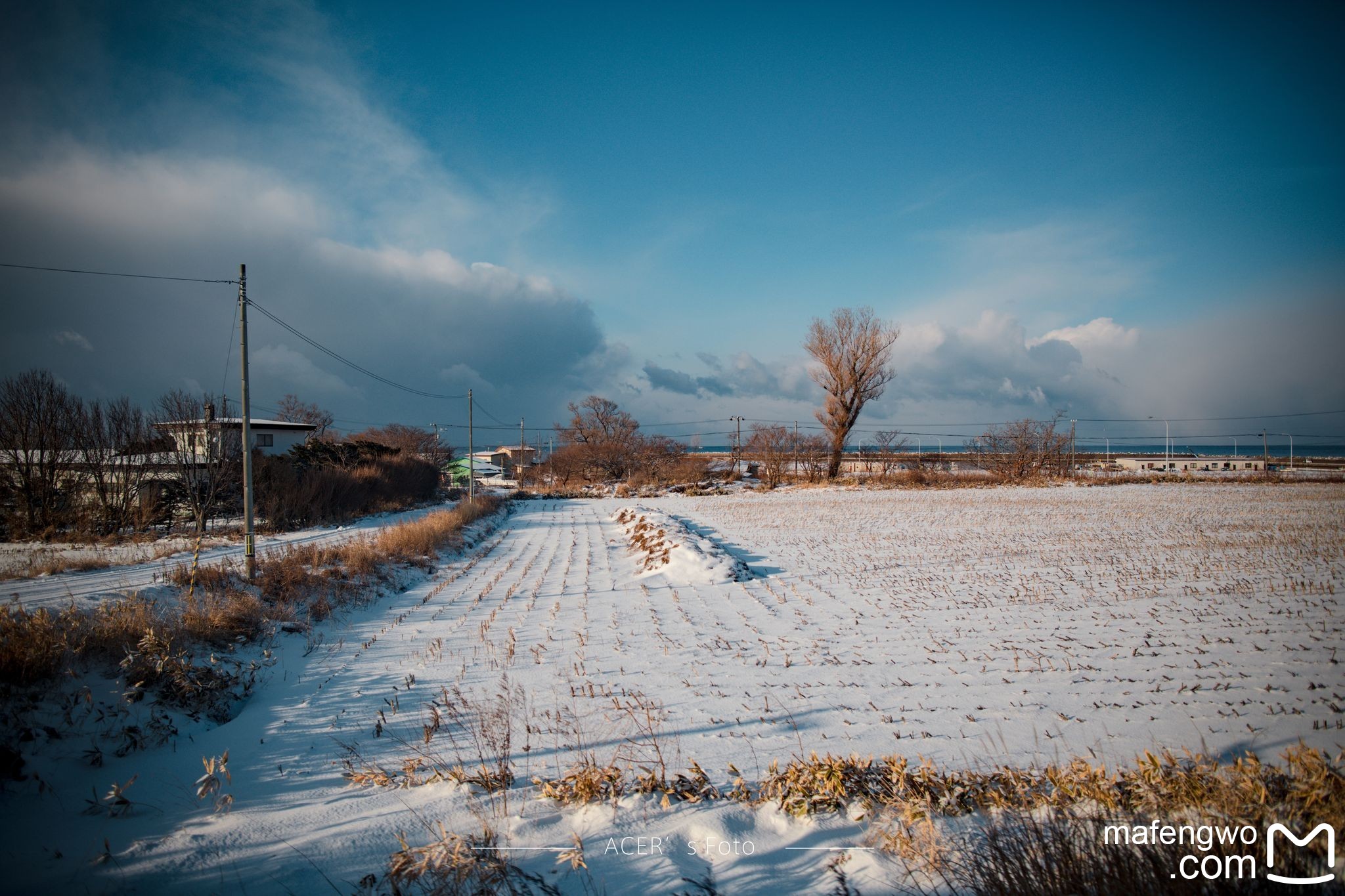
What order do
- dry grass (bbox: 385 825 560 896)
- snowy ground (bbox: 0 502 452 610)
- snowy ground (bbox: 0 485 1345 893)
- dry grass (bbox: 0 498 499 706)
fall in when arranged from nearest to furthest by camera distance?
dry grass (bbox: 385 825 560 896), snowy ground (bbox: 0 485 1345 893), dry grass (bbox: 0 498 499 706), snowy ground (bbox: 0 502 452 610)

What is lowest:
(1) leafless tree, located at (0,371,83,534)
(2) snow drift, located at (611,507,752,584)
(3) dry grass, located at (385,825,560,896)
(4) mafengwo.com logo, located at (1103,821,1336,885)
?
(2) snow drift, located at (611,507,752,584)

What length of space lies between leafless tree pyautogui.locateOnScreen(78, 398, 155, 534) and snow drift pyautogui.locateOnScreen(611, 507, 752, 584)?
49.9 ft

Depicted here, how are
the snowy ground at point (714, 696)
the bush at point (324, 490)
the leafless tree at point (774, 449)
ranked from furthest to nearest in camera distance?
the leafless tree at point (774, 449) → the bush at point (324, 490) → the snowy ground at point (714, 696)

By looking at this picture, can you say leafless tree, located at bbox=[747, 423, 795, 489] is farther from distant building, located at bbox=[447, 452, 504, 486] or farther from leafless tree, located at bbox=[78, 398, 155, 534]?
leafless tree, located at bbox=[78, 398, 155, 534]

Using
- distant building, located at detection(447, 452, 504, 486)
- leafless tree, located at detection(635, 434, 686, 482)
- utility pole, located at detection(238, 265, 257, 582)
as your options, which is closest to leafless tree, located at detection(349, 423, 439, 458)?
distant building, located at detection(447, 452, 504, 486)

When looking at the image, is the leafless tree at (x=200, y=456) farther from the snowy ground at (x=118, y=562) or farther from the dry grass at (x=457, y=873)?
the dry grass at (x=457, y=873)

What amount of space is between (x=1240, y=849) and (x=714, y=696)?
3512 millimetres

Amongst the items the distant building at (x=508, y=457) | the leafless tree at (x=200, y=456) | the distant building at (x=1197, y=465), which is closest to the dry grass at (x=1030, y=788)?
the leafless tree at (x=200, y=456)

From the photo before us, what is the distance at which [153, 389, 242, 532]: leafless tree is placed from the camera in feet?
53.0

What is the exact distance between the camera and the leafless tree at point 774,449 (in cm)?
3962

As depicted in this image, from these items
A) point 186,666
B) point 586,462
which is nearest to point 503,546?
point 186,666

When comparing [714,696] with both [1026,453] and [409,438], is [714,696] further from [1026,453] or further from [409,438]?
[409,438]

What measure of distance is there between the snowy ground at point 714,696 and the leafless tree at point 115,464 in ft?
39.8

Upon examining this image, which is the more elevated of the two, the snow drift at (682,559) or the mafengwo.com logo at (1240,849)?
the mafengwo.com logo at (1240,849)
